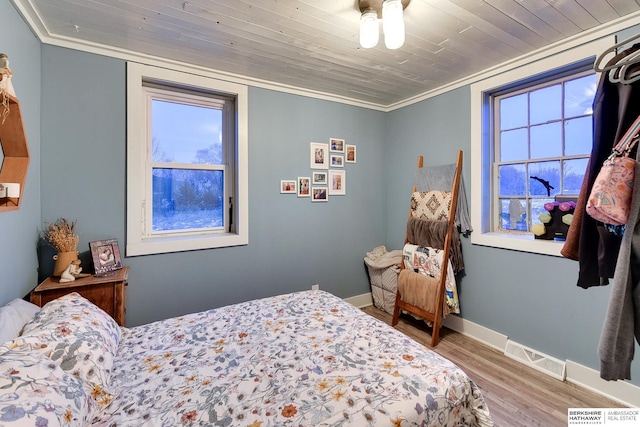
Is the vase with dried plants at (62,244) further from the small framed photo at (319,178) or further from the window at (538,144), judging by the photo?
the window at (538,144)

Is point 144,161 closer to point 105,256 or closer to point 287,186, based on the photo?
point 105,256

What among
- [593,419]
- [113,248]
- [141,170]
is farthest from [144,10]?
[593,419]

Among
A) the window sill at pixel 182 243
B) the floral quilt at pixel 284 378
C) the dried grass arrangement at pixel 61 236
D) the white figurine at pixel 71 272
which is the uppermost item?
the dried grass arrangement at pixel 61 236

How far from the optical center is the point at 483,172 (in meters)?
2.58

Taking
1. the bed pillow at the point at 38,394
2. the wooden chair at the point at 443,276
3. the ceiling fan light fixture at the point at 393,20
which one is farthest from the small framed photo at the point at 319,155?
the bed pillow at the point at 38,394

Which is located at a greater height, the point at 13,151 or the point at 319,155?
the point at 319,155

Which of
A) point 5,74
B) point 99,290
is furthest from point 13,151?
point 99,290

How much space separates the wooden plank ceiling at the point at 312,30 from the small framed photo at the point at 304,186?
1029mm

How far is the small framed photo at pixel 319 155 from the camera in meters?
3.07

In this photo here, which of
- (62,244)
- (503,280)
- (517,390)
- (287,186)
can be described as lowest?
(517,390)

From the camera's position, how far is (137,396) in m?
1.11

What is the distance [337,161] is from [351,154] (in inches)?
8.6

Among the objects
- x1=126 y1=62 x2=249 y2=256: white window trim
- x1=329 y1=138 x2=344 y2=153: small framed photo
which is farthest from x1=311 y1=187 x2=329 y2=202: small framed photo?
x1=126 y1=62 x2=249 y2=256: white window trim

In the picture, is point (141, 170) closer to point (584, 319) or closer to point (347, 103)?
point (347, 103)
